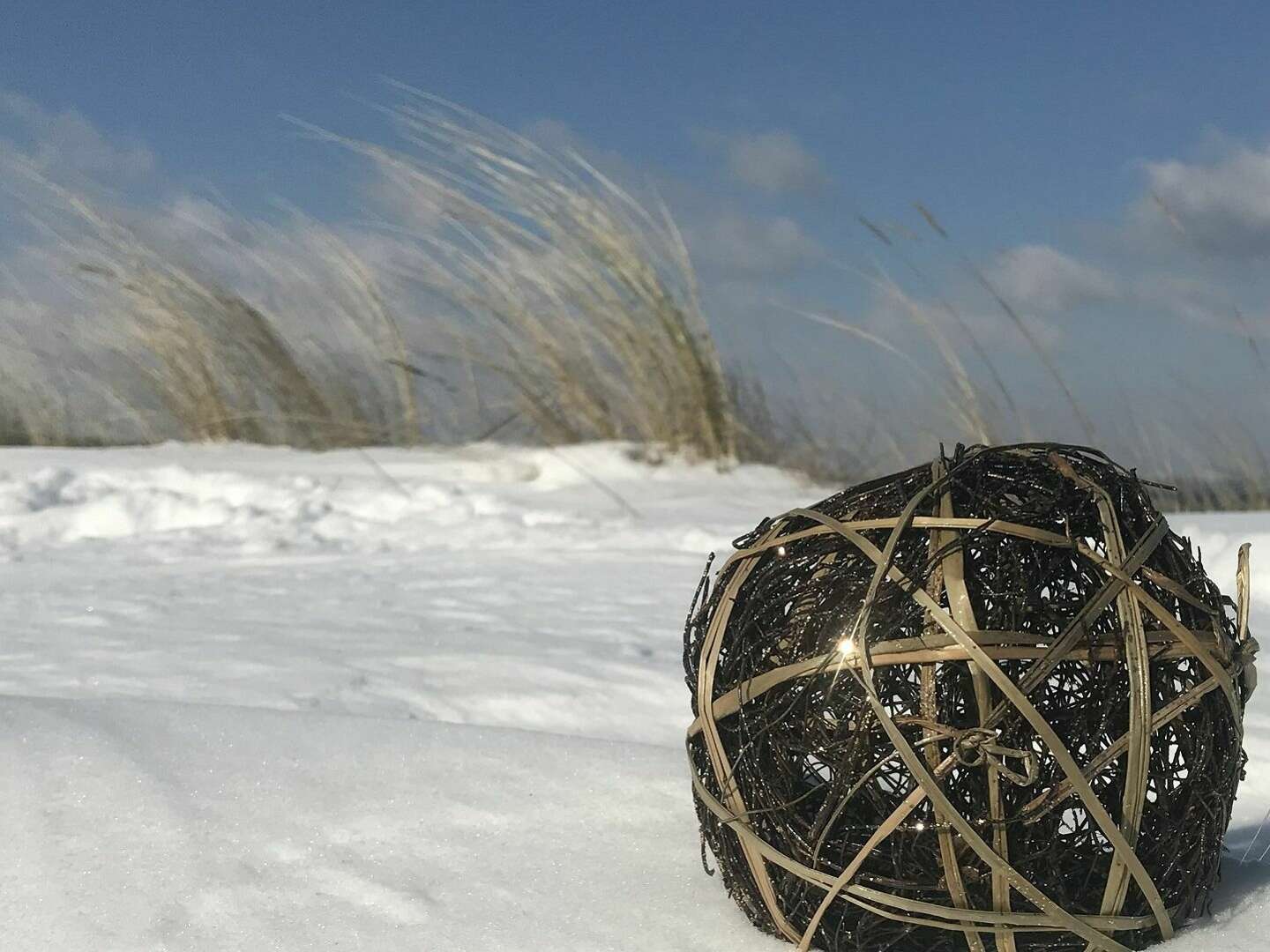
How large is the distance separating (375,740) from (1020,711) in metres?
0.84

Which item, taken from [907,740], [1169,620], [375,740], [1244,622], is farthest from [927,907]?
[375,740]

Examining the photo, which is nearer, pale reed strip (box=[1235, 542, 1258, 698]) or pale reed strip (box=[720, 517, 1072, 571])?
pale reed strip (box=[720, 517, 1072, 571])

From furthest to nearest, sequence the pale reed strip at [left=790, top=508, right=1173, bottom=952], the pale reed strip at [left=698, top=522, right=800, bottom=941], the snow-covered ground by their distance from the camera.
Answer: the snow-covered ground → the pale reed strip at [left=698, top=522, right=800, bottom=941] → the pale reed strip at [left=790, top=508, right=1173, bottom=952]

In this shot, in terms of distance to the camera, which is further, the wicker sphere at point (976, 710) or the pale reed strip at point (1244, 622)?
the pale reed strip at point (1244, 622)

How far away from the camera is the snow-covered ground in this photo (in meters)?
1.08

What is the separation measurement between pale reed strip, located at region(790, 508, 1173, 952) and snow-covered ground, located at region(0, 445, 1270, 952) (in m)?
0.19

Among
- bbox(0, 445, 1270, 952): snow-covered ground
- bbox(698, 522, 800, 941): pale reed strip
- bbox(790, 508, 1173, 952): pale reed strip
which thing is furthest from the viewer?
bbox(0, 445, 1270, 952): snow-covered ground

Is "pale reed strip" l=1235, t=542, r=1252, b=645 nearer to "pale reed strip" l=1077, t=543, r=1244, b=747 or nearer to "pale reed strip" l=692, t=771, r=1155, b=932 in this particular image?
"pale reed strip" l=1077, t=543, r=1244, b=747

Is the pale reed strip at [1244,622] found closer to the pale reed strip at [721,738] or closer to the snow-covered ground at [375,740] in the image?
the snow-covered ground at [375,740]

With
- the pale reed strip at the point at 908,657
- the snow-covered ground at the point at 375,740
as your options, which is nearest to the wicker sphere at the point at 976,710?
the pale reed strip at the point at 908,657

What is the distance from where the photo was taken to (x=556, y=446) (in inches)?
185

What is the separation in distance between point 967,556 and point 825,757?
0.18 metres

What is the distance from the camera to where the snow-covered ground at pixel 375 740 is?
1082mm

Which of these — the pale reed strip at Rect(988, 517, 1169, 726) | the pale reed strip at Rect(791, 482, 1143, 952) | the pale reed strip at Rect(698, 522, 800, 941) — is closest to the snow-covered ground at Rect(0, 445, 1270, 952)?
the pale reed strip at Rect(698, 522, 800, 941)
